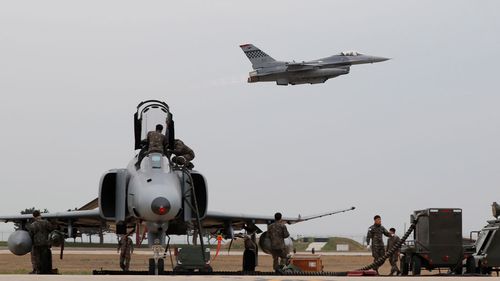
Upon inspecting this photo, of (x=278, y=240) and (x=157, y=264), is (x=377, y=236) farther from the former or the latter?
(x=157, y=264)

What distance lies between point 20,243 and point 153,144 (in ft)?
11.8

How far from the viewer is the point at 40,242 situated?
18.1 metres

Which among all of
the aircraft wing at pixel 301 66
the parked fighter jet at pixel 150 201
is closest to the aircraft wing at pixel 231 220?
the parked fighter jet at pixel 150 201

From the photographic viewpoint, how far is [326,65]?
5856cm

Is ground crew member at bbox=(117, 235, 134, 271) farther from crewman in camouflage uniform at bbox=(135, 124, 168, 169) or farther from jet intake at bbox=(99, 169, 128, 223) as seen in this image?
crewman in camouflage uniform at bbox=(135, 124, 168, 169)

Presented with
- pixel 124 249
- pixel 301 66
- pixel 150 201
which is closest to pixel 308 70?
pixel 301 66

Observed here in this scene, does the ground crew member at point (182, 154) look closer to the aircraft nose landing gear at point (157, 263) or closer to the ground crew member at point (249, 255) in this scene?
the aircraft nose landing gear at point (157, 263)

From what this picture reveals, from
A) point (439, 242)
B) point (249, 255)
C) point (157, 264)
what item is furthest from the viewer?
point (249, 255)

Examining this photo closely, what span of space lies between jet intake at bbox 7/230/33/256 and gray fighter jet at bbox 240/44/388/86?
3995 cm

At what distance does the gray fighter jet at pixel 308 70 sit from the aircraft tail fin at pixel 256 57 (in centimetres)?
188

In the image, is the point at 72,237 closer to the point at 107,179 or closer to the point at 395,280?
the point at 107,179

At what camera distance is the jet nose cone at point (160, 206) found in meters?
15.3

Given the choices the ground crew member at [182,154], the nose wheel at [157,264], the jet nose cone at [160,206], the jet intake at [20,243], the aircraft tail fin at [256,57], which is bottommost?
the nose wheel at [157,264]

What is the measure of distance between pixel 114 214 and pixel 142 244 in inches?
32.4
